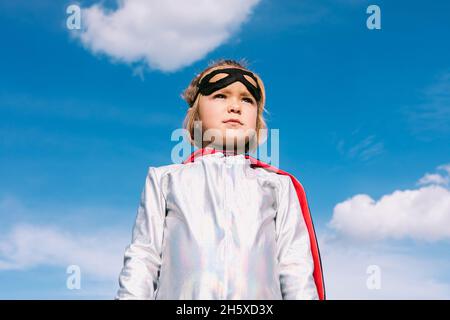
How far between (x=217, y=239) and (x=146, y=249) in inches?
19.4

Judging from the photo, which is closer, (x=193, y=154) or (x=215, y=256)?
(x=215, y=256)

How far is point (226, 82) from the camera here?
4.11m

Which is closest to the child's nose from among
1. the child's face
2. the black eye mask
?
the child's face

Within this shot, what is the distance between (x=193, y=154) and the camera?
159 inches

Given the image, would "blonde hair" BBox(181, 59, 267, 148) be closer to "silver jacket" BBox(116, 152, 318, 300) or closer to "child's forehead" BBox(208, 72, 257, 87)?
"child's forehead" BBox(208, 72, 257, 87)

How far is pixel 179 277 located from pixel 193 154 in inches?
44.3

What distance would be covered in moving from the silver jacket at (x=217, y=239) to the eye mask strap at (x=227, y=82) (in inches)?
24.7

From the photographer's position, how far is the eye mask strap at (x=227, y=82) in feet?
13.5

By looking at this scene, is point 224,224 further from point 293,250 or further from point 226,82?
point 226,82

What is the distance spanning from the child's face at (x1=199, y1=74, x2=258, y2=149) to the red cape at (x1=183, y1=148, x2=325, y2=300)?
0.15m

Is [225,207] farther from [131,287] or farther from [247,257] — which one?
A: [131,287]

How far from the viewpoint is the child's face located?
13.0ft
